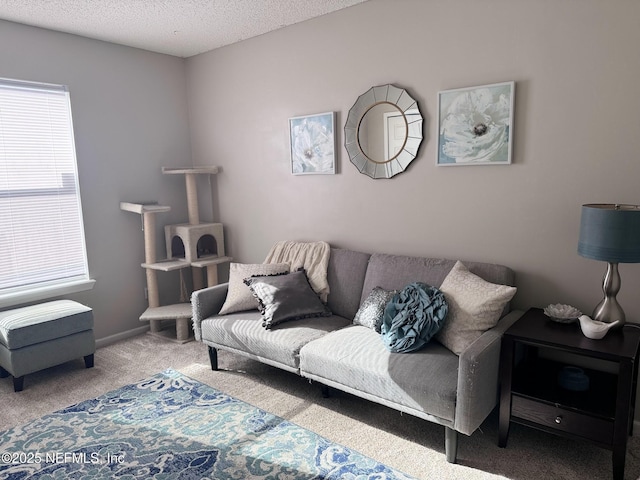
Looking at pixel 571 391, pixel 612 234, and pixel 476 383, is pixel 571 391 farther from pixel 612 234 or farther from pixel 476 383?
pixel 612 234

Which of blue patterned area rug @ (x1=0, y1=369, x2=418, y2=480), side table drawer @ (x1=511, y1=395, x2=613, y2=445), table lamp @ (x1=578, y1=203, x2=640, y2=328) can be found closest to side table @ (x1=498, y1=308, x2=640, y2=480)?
side table drawer @ (x1=511, y1=395, x2=613, y2=445)

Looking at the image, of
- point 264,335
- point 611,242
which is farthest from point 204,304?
point 611,242

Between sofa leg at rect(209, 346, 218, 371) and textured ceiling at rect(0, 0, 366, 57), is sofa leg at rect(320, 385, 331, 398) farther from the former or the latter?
textured ceiling at rect(0, 0, 366, 57)

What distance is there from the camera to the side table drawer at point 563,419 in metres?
2.00

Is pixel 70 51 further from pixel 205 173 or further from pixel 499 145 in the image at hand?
pixel 499 145

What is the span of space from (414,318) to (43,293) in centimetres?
284

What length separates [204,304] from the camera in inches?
128

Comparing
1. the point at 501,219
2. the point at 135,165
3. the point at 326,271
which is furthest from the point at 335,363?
the point at 135,165

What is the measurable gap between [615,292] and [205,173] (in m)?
3.32

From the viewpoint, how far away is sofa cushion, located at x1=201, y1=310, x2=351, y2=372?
274cm

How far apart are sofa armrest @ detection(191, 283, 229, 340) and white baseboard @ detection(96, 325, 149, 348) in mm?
1099

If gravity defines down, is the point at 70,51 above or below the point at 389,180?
above

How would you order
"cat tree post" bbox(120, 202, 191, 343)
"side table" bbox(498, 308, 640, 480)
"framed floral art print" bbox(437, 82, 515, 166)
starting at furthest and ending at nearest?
1. "cat tree post" bbox(120, 202, 191, 343)
2. "framed floral art print" bbox(437, 82, 515, 166)
3. "side table" bbox(498, 308, 640, 480)

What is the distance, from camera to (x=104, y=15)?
316 centimetres
